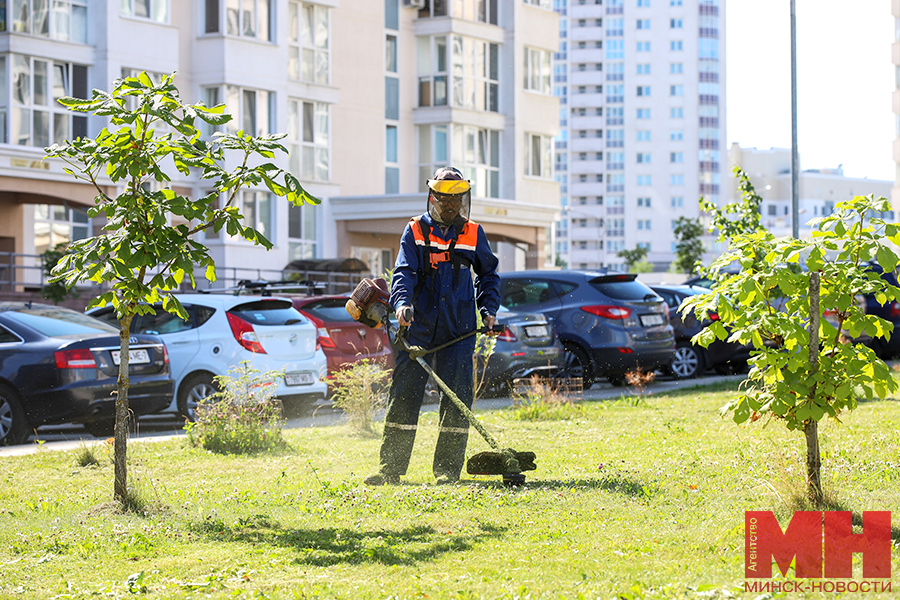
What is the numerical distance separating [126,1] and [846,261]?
88.7 feet

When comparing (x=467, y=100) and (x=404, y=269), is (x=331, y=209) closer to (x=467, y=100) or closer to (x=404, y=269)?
(x=467, y=100)

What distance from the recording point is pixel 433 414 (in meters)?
12.3

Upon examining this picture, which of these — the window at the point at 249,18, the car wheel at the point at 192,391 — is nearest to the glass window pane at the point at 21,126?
the window at the point at 249,18

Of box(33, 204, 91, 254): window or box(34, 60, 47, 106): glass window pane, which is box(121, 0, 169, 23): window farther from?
box(33, 204, 91, 254): window

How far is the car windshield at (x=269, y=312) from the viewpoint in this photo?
1352 cm

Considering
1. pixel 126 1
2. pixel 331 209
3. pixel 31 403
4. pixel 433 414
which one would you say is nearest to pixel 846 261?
pixel 433 414

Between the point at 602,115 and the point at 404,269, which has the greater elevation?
the point at 602,115

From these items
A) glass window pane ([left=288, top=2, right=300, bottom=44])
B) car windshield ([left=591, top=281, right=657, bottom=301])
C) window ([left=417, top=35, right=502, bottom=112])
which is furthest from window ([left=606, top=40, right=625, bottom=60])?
car windshield ([left=591, top=281, right=657, bottom=301])

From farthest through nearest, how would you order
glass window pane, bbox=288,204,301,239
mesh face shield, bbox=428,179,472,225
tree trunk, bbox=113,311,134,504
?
glass window pane, bbox=288,204,301,239
mesh face shield, bbox=428,179,472,225
tree trunk, bbox=113,311,134,504

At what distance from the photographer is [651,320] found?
628 inches

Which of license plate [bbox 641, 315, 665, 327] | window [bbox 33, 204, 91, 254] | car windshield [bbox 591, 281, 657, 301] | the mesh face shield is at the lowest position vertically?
license plate [bbox 641, 315, 665, 327]

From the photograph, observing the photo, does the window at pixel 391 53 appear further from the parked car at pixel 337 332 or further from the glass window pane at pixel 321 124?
the parked car at pixel 337 332

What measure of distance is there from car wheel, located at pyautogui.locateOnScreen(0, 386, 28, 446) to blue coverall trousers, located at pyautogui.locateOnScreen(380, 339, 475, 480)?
513cm

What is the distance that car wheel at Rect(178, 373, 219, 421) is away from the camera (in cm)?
1318
